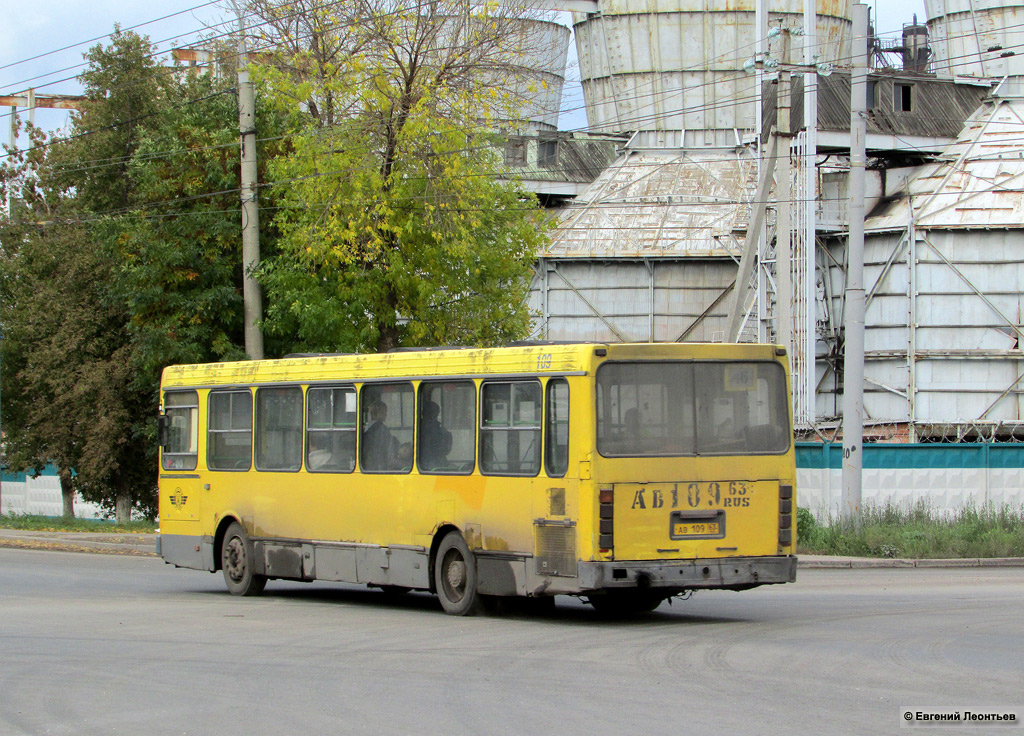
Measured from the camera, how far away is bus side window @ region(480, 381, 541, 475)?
12.9m

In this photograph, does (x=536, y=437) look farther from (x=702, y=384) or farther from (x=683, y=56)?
(x=683, y=56)

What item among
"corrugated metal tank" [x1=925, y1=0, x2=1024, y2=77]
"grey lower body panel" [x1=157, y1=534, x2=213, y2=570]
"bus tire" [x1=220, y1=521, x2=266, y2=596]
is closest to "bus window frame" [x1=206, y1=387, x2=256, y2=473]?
"bus tire" [x1=220, y1=521, x2=266, y2=596]

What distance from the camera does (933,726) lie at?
25.2ft

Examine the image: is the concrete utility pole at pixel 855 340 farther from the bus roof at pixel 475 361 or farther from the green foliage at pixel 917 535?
the bus roof at pixel 475 361

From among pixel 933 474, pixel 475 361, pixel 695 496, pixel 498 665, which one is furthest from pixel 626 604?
pixel 933 474

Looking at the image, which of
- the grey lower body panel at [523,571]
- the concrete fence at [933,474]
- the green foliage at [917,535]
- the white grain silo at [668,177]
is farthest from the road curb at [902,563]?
the white grain silo at [668,177]

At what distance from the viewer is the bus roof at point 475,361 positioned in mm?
12531

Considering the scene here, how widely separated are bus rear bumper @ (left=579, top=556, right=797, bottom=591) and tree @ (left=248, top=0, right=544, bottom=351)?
11.3 m

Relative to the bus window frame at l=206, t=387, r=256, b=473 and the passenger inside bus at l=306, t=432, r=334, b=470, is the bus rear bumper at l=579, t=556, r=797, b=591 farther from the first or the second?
the bus window frame at l=206, t=387, r=256, b=473

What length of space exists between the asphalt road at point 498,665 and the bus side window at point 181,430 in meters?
2.26

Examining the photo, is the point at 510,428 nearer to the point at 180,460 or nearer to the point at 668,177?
the point at 180,460

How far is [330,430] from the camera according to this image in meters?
15.4

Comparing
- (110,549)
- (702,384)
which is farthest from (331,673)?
(110,549)

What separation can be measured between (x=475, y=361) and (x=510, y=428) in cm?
84
